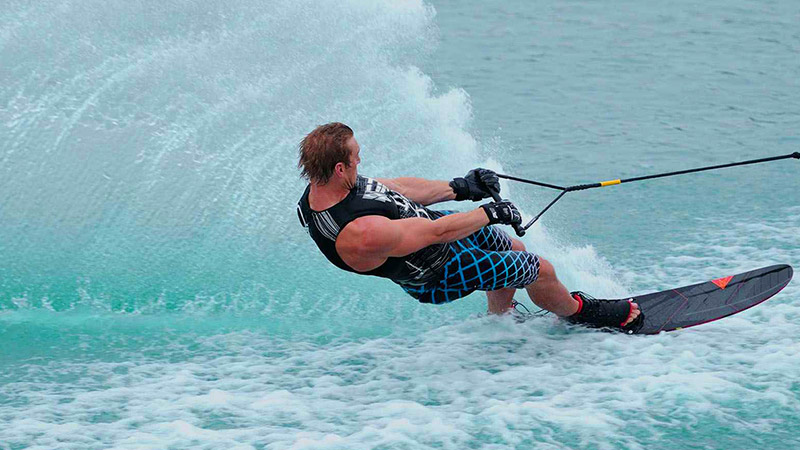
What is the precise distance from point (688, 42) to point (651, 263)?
7.75 m

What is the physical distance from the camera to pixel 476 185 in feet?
17.0

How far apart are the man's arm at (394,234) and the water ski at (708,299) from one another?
1.51 meters

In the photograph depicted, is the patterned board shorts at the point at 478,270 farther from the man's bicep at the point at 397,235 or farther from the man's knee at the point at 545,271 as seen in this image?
the man's bicep at the point at 397,235

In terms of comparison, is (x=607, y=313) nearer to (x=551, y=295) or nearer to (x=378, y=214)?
(x=551, y=295)

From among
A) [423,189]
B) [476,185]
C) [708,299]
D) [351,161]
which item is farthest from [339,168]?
[708,299]

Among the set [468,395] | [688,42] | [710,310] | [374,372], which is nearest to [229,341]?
[374,372]

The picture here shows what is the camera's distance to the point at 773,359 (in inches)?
207

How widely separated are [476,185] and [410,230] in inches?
23.7

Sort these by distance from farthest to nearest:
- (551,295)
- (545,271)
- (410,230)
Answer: (551,295), (545,271), (410,230)

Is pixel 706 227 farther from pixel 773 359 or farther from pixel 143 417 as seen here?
pixel 143 417

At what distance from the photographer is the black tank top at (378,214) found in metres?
4.75

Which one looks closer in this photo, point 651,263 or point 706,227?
point 651,263

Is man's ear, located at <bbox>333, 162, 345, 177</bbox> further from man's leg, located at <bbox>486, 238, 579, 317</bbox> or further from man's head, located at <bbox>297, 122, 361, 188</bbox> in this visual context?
man's leg, located at <bbox>486, 238, 579, 317</bbox>

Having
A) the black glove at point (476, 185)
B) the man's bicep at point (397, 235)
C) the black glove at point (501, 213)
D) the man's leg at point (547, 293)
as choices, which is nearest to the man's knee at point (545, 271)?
the man's leg at point (547, 293)
